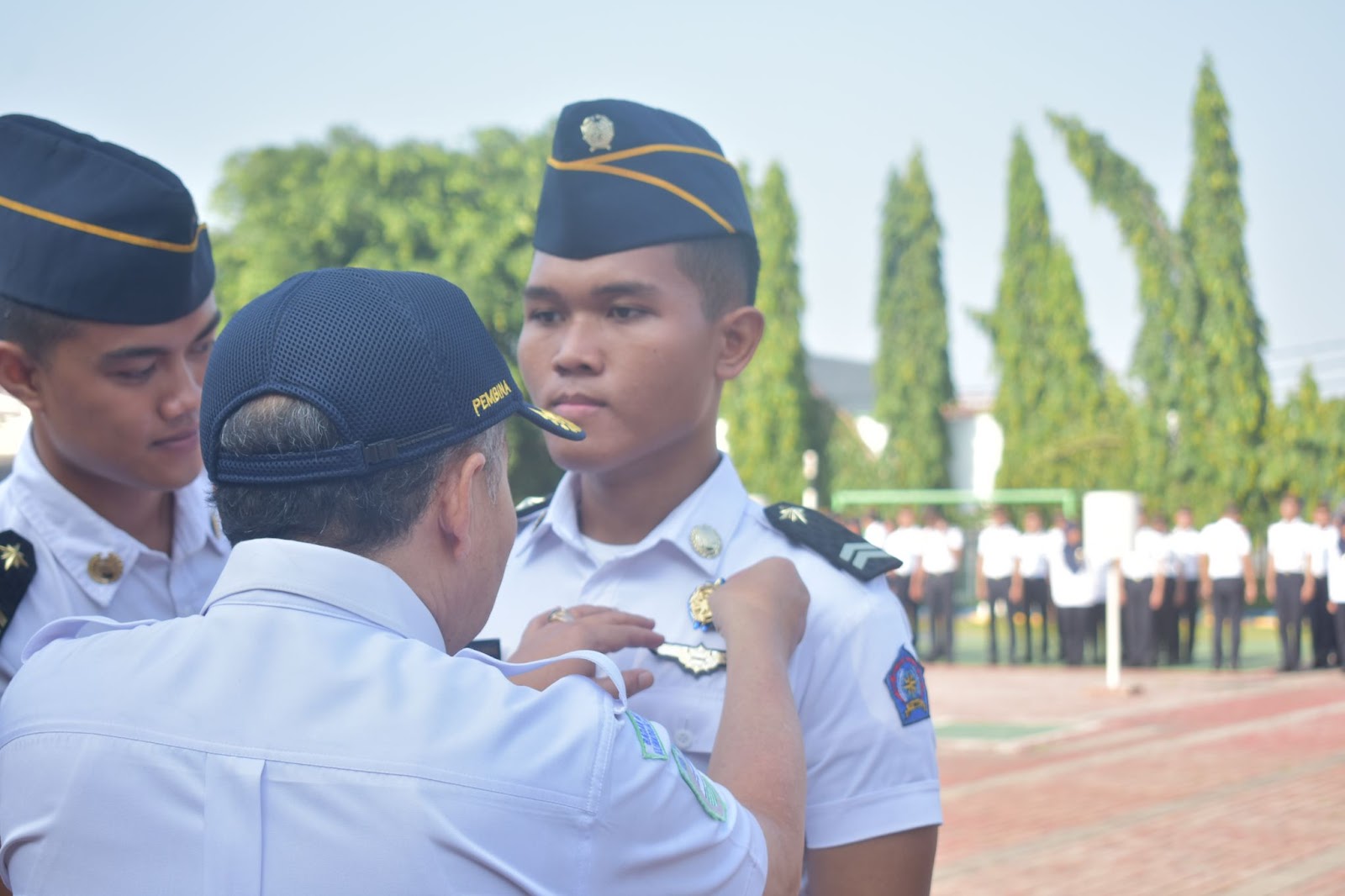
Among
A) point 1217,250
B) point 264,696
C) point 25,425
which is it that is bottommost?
point 264,696

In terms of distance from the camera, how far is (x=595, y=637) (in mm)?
2035

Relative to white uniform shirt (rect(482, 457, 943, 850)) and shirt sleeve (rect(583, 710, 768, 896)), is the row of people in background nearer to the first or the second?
white uniform shirt (rect(482, 457, 943, 850))

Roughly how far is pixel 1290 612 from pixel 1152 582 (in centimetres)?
167

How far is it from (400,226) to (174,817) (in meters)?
27.3

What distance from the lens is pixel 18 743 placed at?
1.52 meters

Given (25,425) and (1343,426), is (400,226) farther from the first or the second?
(25,425)

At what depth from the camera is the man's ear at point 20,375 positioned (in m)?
2.40

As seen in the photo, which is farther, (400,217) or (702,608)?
(400,217)

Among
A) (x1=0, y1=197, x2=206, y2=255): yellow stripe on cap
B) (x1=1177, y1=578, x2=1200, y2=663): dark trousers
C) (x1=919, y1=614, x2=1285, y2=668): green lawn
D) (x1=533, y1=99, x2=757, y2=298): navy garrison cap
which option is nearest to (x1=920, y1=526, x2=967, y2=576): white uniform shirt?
(x1=919, y1=614, x2=1285, y2=668): green lawn

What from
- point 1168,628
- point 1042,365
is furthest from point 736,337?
point 1042,365

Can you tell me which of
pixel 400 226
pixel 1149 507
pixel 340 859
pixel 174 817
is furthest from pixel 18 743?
pixel 1149 507

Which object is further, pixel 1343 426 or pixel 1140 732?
pixel 1343 426

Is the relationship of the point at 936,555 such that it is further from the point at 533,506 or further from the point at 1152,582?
the point at 533,506

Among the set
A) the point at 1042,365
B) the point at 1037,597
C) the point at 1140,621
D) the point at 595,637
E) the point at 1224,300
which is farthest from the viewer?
the point at 1042,365
